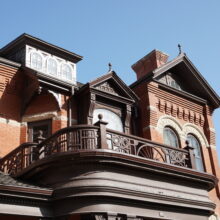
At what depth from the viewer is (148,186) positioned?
12.7 metres

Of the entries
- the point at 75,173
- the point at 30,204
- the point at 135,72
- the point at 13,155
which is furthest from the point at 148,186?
the point at 135,72

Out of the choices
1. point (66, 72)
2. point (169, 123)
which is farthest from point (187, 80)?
point (66, 72)

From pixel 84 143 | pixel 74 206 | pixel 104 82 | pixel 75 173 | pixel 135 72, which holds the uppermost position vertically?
pixel 135 72

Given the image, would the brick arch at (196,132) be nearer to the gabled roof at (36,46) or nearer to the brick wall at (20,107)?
the brick wall at (20,107)

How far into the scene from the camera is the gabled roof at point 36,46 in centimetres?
1745

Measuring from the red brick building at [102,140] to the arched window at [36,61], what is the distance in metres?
0.05

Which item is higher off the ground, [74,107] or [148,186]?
[74,107]

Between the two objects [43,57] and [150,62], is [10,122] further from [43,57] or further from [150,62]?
[150,62]

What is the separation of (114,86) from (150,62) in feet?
17.9

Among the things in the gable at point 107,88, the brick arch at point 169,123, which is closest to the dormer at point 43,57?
the gable at point 107,88

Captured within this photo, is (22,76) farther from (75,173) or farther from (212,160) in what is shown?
(212,160)

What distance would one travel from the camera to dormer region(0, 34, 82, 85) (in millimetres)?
17344

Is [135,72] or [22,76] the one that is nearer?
[22,76]

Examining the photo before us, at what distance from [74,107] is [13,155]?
3808 millimetres
